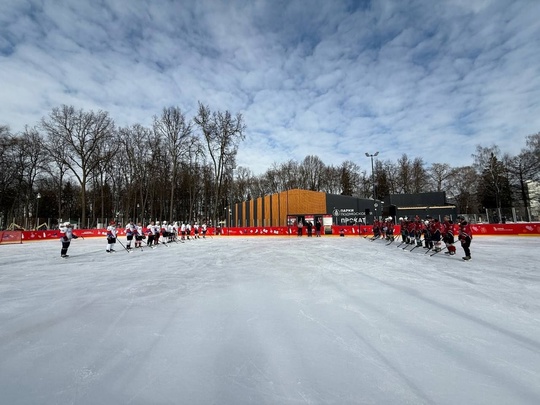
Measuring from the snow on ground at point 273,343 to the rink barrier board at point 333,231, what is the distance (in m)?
23.5

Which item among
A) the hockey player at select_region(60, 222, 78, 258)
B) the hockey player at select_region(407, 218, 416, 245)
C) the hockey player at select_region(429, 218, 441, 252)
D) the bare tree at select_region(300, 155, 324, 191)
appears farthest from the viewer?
the bare tree at select_region(300, 155, 324, 191)

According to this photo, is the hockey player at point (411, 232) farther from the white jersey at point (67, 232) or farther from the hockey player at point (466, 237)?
the white jersey at point (67, 232)

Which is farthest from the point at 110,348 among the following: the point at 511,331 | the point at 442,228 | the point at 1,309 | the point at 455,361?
the point at 442,228

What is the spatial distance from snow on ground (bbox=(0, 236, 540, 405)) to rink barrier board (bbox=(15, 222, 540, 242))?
23.5 meters

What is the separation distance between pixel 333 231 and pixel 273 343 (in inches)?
1120

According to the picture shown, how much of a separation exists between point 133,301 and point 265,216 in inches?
1574

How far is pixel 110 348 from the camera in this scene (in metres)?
3.06

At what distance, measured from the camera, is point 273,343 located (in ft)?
10.3

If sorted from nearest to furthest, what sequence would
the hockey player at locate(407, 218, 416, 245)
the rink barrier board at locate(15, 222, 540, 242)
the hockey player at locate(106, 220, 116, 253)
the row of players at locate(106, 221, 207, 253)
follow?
the hockey player at locate(106, 220, 116, 253), the row of players at locate(106, 221, 207, 253), the hockey player at locate(407, 218, 416, 245), the rink barrier board at locate(15, 222, 540, 242)

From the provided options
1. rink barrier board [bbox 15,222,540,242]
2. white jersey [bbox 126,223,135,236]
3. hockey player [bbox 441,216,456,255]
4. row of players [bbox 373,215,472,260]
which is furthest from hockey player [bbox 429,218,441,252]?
white jersey [bbox 126,223,135,236]

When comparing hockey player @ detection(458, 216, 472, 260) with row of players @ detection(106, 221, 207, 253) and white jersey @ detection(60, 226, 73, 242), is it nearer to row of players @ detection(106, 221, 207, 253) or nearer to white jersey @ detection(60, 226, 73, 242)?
row of players @ detection(106, 221, 207, 253)

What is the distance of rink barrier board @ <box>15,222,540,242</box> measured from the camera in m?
24.3

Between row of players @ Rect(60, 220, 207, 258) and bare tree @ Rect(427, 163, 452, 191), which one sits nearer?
row of players @ Rect(60, 220, 207, 258)

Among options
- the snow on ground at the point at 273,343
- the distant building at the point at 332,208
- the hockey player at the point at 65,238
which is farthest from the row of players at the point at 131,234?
the distant building at the point at 332,208
